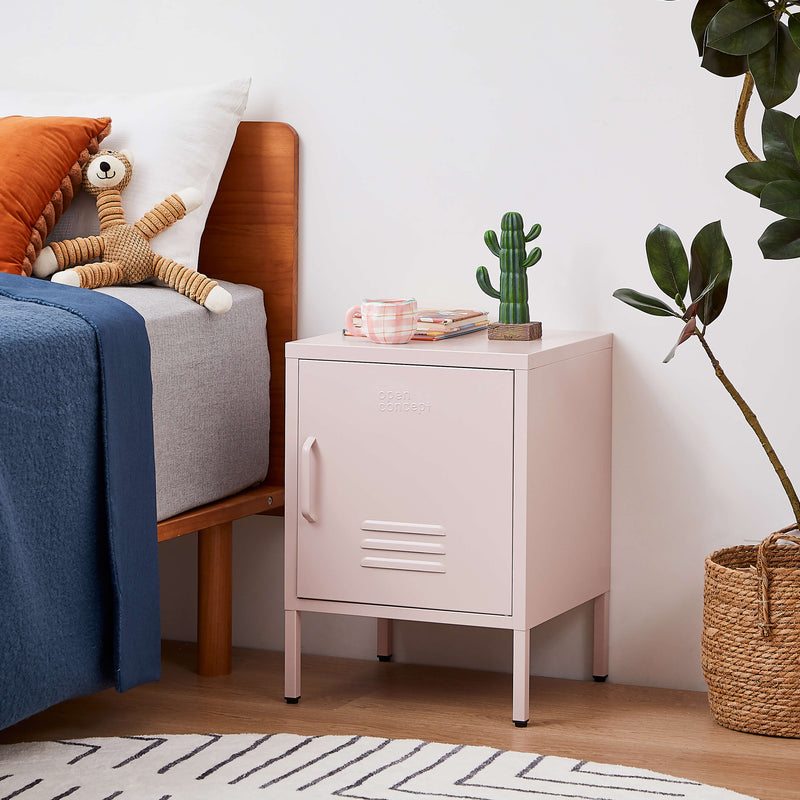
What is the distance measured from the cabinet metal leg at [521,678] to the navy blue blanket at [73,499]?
20.7 inches

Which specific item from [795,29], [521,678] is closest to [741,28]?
[795,29]

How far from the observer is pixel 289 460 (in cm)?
201

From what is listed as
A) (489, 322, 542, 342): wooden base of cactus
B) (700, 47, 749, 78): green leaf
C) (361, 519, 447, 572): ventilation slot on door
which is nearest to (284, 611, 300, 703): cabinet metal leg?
(361, 519, 447, 572): ventilation slot on door

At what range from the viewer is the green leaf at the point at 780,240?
67.7 inches

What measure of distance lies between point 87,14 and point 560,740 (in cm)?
158

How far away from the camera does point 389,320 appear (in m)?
1.95

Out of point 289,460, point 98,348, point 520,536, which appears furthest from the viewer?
point 289,460

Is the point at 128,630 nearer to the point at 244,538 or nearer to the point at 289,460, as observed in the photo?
the point at 289,460

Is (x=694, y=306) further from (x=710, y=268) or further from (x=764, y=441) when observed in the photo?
(x=764, y=441)

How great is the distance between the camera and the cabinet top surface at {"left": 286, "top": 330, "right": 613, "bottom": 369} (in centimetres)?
187

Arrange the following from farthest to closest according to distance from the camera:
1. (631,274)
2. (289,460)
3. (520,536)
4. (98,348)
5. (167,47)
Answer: (167,47) → (631,274) → (289,460) → (520,536) → (98,348)

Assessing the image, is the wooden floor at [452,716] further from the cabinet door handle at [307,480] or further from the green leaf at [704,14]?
the green leaf at [704,14]

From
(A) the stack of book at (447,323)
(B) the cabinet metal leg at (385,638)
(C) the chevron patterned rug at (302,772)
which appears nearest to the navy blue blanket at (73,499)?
(C) the chevron patterned rug at (302,772)

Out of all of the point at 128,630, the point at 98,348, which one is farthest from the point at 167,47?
the point at 128,630
